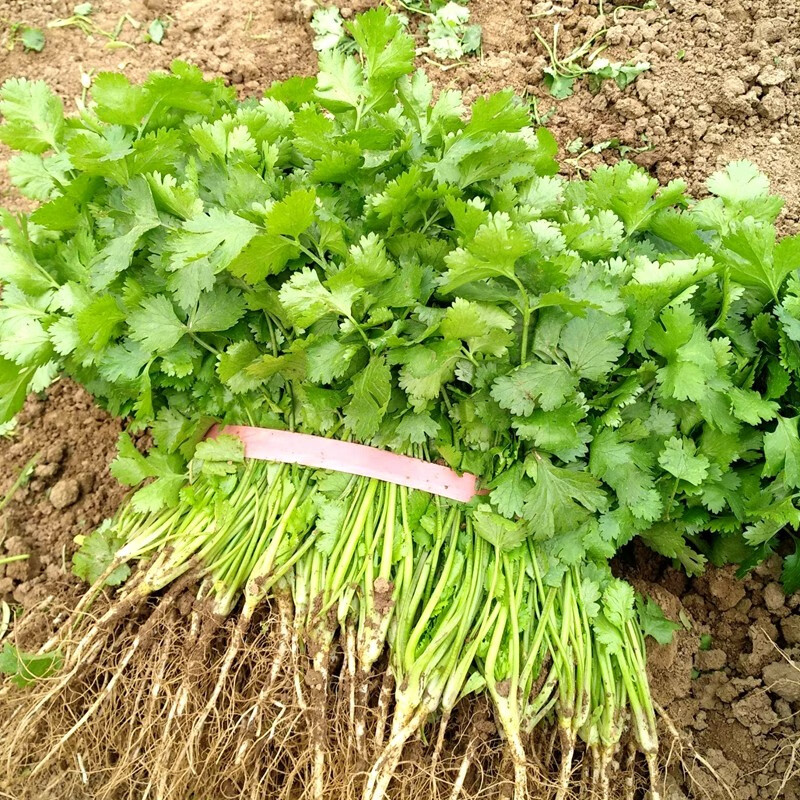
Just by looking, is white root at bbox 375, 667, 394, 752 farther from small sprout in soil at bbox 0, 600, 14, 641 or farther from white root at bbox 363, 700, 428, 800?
small sprout in soil at bbox 0, 600, 14, 641

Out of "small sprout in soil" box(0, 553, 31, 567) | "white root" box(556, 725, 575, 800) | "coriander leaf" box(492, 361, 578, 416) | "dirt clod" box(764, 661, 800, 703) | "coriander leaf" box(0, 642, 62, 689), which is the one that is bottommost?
"dirt clod" box(764, 661, 800, 703)

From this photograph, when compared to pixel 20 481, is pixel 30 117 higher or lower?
higher

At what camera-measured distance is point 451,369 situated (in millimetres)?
1679

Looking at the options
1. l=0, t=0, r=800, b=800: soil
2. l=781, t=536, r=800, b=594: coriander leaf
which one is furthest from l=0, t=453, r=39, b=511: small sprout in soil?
l=781, t=536, r=800, b=594: coriander leaf

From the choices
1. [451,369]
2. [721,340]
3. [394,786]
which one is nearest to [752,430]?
[721,340]

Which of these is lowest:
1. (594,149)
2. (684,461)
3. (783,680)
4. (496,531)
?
(783,680)

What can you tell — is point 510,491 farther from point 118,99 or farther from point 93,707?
point 118,99

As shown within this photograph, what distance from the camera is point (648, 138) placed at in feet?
8.50

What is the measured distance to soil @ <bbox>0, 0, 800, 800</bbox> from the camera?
6.50 feet

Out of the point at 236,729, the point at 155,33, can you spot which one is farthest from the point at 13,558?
the point at 155,33

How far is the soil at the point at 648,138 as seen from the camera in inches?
78.0

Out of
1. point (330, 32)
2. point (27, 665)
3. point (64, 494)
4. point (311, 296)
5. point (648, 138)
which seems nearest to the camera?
point (311, 296)

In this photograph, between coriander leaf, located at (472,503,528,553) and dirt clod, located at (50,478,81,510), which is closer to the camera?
coriander leaf, located at (472,503,528,553)

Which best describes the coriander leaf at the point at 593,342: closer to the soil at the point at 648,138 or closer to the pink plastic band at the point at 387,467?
the pink plastic band at the point at 387,467
